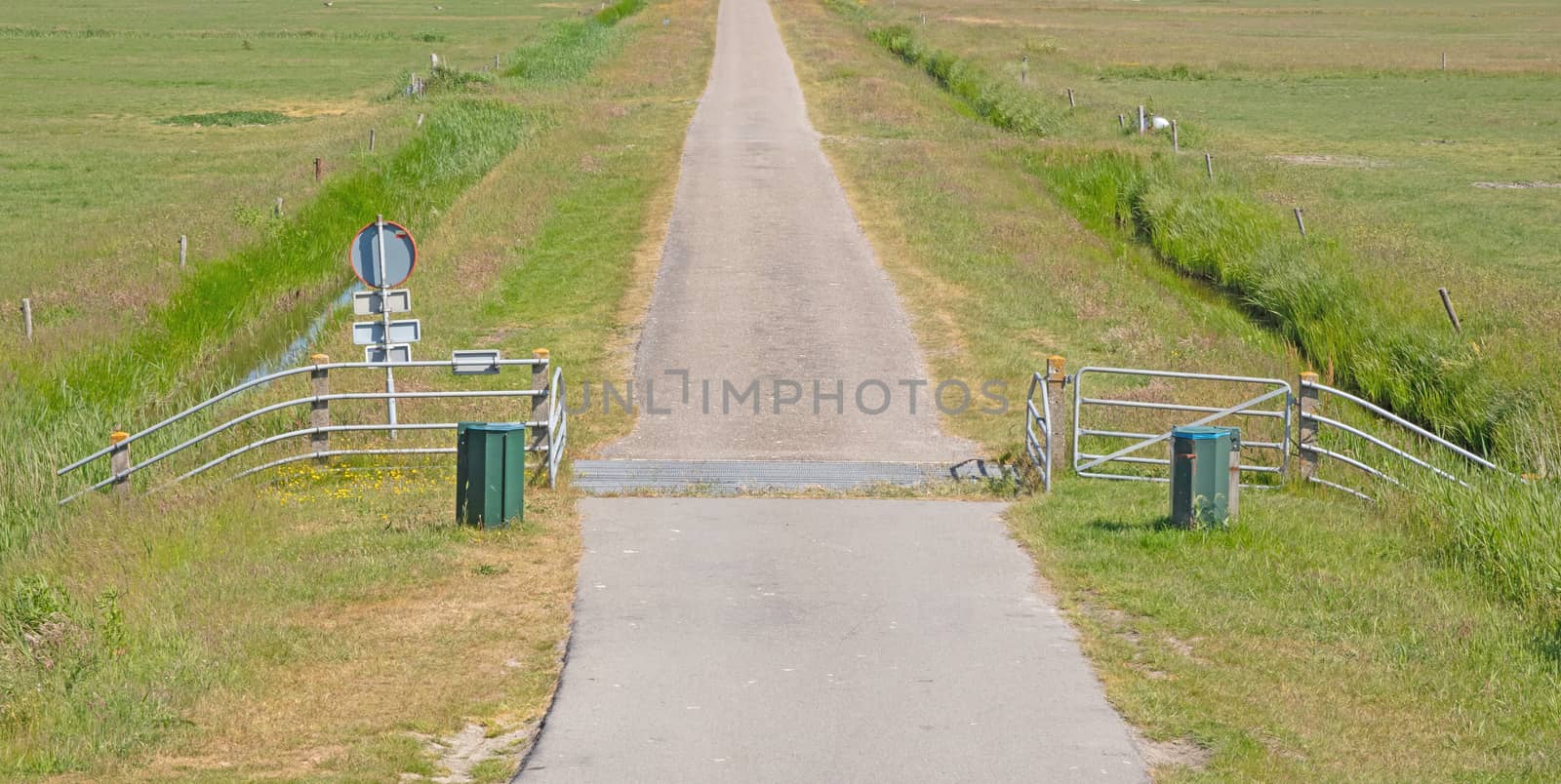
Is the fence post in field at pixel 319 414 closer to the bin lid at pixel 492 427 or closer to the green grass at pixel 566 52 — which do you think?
the bin lid at pixel 492 427

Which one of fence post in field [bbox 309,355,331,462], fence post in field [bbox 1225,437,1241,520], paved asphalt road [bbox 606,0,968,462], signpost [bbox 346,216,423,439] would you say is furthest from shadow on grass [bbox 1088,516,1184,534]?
signpost [bbox 346,216,423,439]

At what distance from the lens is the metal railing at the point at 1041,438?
16.3 m

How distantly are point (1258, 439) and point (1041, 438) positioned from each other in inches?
110

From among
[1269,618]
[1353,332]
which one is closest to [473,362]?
[1269,618]

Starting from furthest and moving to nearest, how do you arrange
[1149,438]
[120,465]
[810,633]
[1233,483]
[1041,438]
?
1. [1041,438]
2. [1149,438]
3. [120,465]
4. [1233,483]
5. [810,633]

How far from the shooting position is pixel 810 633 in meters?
11.5

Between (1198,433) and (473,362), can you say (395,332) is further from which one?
(1198,433)

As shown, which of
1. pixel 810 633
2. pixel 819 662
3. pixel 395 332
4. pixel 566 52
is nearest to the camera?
pixel 819 662

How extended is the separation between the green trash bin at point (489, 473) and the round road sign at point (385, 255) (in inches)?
195

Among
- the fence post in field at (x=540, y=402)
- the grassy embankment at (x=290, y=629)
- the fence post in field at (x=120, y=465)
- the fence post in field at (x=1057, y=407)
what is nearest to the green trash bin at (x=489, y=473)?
the grassy embankment at (x=290, y=629)

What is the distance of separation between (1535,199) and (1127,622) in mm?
30586

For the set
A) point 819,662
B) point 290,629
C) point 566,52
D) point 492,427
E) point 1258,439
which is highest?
point 566,52

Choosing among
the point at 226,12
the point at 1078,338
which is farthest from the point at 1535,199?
the point at 226,12

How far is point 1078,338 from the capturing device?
24.2 metres
